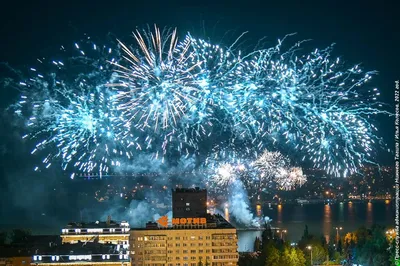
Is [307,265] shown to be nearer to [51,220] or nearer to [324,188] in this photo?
[51,220]

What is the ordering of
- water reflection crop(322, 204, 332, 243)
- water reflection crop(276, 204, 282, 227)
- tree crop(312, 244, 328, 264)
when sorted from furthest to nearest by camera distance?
water reflection crop(276, 204, 282, 227) → water reflection crop(322, 204, 332, 243) → tree crop(312, 244, 328, 264)

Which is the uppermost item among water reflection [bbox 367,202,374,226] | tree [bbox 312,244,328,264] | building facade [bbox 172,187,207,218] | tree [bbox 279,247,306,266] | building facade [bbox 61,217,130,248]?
building facade [bbox 172,187,207,218]

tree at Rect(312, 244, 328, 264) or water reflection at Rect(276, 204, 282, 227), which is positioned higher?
tree at Rect(312, 244, 328, 264)

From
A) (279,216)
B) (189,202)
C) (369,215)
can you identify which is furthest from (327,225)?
(189,202)

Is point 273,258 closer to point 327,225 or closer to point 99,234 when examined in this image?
point 99,234

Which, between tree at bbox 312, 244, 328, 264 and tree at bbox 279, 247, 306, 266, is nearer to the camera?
tree at bbox 279, 247, 306, 266

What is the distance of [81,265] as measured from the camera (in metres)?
18.5

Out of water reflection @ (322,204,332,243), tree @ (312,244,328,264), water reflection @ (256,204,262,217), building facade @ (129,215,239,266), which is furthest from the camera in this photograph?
water reflection @ (256,204,262,217)

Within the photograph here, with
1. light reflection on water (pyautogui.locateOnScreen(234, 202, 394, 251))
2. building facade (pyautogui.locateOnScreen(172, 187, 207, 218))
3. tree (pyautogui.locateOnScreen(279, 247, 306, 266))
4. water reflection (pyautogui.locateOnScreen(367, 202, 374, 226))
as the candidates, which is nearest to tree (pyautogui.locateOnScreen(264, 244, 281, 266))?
tree (pyautogui.locateOnScreen(279, 247, 306, 266))

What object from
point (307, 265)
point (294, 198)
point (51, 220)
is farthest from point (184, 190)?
point (294, 198)

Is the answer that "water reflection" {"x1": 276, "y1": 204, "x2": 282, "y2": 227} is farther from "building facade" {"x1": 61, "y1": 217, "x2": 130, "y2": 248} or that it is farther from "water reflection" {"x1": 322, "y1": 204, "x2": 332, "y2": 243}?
"building facade" {"x1": 61, "y1": 217, "x2": 130, "y2": 248}

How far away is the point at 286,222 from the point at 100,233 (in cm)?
3198

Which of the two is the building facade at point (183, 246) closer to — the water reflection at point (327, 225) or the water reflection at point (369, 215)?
the water reflection at point (327, 225)

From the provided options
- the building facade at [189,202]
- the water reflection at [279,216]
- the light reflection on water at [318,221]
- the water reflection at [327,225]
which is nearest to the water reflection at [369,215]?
the light reflection on water at [318,221]
